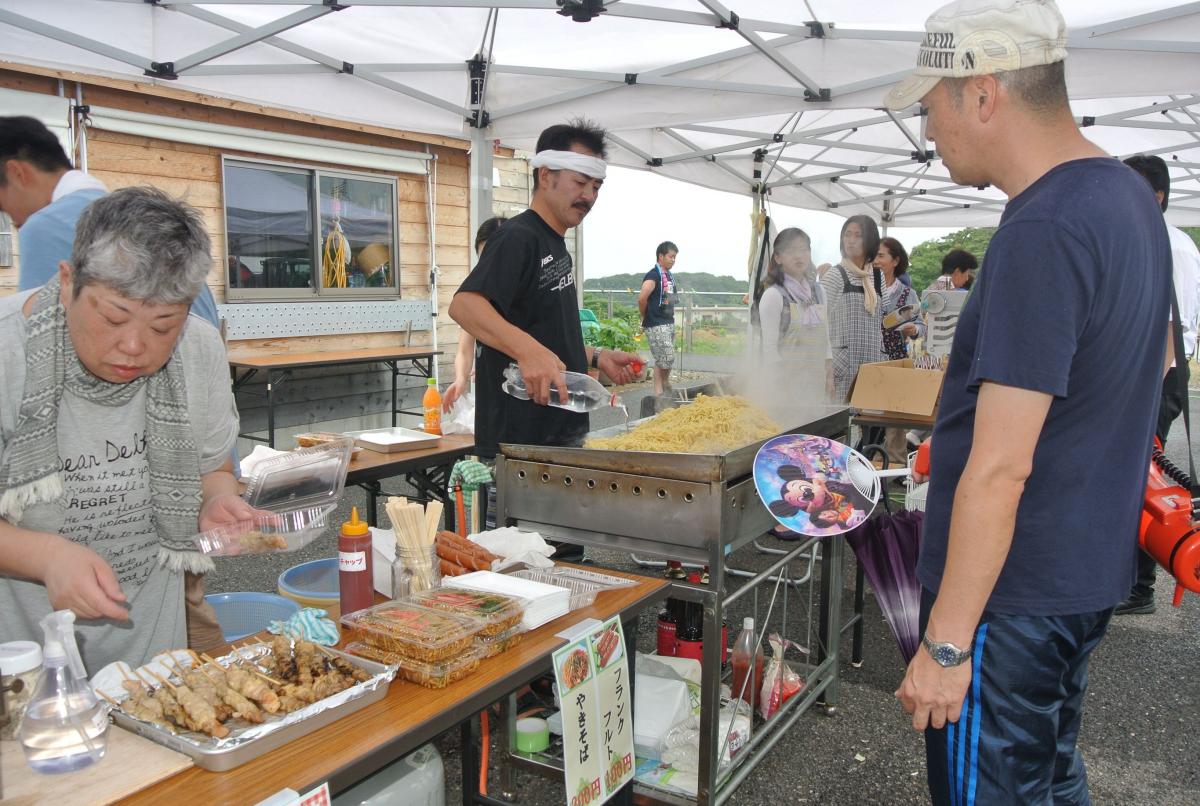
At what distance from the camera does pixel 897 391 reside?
16.2ft

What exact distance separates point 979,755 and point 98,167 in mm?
6581

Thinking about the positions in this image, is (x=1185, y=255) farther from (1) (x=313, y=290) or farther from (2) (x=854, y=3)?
(1) (x=313, y=290)

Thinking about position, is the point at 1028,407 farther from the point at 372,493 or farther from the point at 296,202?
the point at 296,202

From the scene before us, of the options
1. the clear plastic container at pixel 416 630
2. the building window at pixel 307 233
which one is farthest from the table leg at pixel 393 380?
the clear plastic container at pixel 416 630

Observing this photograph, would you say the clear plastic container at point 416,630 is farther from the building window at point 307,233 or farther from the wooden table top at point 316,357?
the building window at point 307,233

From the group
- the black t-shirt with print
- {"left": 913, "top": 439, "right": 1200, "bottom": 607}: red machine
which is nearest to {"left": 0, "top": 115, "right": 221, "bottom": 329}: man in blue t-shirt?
the black t-shirt with print

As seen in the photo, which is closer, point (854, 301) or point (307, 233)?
point (854, 301)

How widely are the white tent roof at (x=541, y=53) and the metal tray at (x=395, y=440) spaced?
2.30 meters

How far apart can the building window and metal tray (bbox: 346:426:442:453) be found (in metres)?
3.33

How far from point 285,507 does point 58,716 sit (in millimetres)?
819

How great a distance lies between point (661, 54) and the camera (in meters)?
5.62

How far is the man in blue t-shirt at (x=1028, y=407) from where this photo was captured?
1379mm

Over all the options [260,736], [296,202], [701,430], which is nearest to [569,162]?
[701,430]

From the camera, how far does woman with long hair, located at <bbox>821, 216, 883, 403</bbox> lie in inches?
243
